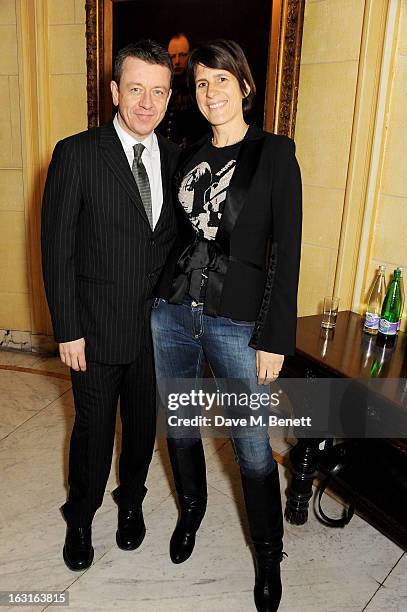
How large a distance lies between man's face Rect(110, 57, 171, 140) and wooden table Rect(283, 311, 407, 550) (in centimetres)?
113

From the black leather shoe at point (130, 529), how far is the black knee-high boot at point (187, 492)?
15 centimetres

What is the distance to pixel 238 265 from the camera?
173 cm

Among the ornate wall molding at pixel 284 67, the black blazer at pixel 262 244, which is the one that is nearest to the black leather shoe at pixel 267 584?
the black blazer at pixel 262 244

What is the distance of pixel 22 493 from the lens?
8.20 ft

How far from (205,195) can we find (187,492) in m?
1.16

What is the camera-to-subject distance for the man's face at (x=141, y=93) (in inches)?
68.2

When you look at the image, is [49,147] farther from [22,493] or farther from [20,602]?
[20,602]

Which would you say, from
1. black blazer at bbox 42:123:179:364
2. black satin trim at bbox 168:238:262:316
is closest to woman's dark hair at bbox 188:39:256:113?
black blazer at bbox 42:123:179:364

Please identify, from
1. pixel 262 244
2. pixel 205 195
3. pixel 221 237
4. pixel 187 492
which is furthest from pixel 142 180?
pixel 187 492

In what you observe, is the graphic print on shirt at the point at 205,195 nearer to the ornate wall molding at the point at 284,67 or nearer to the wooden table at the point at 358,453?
the wooden table at the point at 358,453

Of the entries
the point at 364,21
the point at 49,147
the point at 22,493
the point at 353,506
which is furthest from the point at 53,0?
the point at 353,506

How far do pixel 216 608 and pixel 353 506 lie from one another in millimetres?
727

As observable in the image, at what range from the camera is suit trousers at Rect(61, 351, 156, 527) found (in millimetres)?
1926

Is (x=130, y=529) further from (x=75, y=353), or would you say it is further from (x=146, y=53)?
(x=146, y=53)
